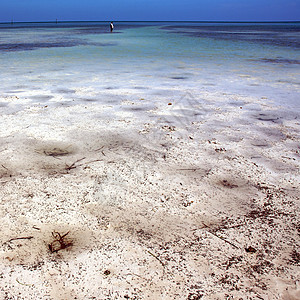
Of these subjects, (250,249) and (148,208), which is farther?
(148,208)

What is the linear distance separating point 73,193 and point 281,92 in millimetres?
5600

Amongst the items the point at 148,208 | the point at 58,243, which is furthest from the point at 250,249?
the point at 58,243

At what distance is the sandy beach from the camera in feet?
5.72

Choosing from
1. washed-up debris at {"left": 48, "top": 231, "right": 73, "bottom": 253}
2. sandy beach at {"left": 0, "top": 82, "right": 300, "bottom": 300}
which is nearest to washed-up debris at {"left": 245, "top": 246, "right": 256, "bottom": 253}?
sandy beach at {"left": 0, "top": 82, "right": 300, "bottom": 300}

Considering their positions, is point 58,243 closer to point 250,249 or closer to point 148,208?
point 148,208

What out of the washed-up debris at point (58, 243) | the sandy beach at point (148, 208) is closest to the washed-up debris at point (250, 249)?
the sandy beach at point (148, 208)

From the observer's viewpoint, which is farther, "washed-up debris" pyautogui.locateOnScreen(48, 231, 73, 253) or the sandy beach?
"washed-up debris" pyautogui.locateOnScreen(48, 231, 73, 253)

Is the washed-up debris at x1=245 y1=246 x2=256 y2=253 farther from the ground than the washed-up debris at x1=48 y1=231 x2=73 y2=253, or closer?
closer

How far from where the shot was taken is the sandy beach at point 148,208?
1743 mm

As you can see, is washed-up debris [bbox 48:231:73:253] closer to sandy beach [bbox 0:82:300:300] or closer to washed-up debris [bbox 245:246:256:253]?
sandy beach [bbox 0:82:300:300]

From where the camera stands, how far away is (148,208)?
95.0 inches

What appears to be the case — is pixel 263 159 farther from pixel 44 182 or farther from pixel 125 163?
pixel 44 182

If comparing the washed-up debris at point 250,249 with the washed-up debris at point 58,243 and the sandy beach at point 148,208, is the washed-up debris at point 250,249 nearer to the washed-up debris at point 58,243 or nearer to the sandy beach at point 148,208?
the sandy beach at point 148,208

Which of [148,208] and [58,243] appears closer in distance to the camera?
[58,243]
